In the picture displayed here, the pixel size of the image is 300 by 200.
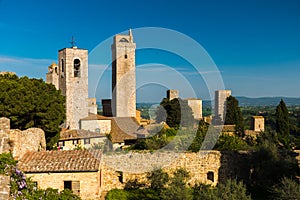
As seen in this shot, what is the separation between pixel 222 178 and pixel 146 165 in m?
3.79

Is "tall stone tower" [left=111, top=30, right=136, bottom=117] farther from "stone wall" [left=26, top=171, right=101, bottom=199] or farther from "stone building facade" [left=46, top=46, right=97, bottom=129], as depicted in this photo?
"stone wall" [left=26, top=171, right=101, bottom=199]

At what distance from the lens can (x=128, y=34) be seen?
41.9 meters

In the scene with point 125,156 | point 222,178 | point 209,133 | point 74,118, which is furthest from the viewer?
point 74,118

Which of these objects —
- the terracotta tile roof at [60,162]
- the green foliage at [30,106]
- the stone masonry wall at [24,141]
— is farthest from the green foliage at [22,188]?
the green foliage at [30,106]

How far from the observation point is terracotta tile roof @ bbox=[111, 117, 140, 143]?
1027 inches

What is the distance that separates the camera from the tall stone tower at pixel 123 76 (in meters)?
39.8

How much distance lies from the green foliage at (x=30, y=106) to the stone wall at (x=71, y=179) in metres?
6.28

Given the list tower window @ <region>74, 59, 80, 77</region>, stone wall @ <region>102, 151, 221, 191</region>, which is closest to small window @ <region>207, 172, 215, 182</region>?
stone wall @ <region>102, 151, 221, 191</region>

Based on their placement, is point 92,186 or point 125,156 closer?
point 92,186

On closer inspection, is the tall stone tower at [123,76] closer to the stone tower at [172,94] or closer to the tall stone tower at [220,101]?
the stone tower at [172,94]

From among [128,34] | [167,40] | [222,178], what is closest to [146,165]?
[222,178]

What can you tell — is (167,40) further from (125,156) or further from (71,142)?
(71,142)

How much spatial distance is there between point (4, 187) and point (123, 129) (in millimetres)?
21996

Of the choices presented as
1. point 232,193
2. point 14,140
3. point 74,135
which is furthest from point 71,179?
point 74,135
